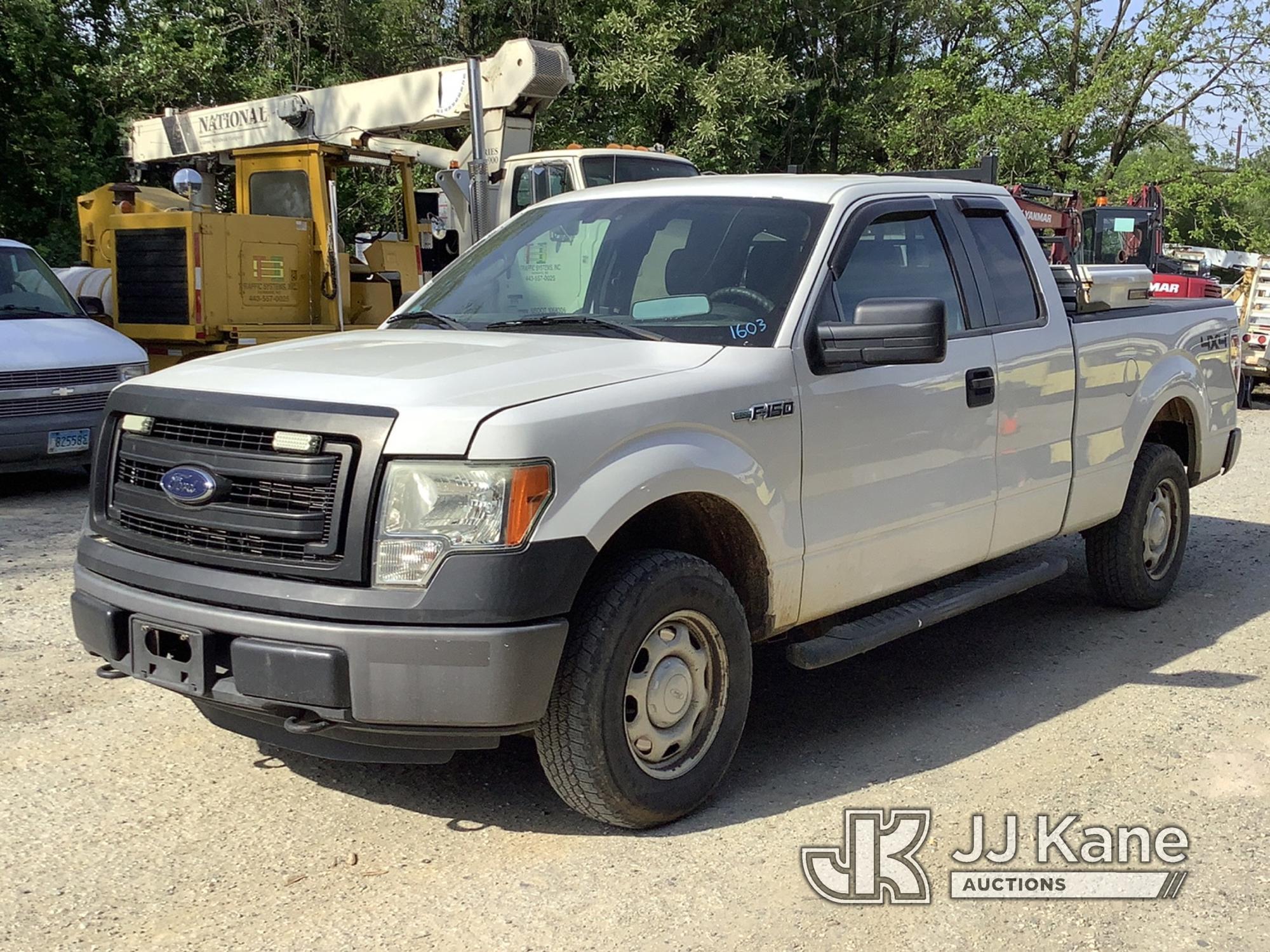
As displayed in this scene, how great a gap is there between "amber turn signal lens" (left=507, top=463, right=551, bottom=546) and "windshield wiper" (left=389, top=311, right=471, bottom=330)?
1.38m

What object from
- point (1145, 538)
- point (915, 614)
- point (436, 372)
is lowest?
point (1145, 538)

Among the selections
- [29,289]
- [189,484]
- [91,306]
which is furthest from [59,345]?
[189,484]

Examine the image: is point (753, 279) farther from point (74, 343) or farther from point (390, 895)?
point (74, 343)

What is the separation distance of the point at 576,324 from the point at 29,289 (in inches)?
292

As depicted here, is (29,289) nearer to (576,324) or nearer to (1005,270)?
(576,324)

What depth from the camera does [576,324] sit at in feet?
15.0

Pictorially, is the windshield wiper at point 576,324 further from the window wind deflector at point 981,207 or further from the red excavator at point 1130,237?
the red excavator at point 1130,237

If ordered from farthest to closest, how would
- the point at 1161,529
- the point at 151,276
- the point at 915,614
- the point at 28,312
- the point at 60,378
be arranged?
the point at 151,276 < the point at 28,312 < the point at 60,378 < the point at 1161,529 < the point at 915,614

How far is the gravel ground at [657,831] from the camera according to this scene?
3.46 metres

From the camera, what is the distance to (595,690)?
12.2ft

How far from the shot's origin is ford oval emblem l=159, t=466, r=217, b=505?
12.4 feet

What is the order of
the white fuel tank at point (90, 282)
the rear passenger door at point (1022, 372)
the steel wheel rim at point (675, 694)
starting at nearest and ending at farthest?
the steel wheel rim at point (675, 694), the rear passenger door at point (1022, 372), the white fuel tank at point (90, 282)

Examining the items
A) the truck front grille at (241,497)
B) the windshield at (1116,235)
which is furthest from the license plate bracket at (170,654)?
the windshield at (1116,235)

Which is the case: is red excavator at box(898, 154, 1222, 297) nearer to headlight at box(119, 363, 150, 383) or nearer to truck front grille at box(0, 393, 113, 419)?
headlight at box(119, 363, 150, 383)
